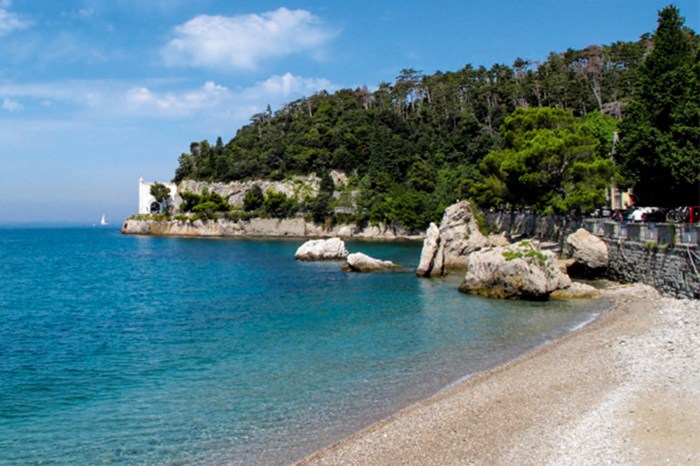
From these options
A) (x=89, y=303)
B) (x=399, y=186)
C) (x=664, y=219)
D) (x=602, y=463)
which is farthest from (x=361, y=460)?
(x=399, y=186)

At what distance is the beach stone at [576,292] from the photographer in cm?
2828

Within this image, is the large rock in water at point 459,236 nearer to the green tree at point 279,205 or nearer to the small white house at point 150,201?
the green tree at point 279,205

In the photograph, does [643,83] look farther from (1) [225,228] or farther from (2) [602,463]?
(1) [225,228]

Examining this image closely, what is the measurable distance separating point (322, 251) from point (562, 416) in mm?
45444

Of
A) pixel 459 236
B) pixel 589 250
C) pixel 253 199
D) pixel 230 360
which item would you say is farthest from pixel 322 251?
pixel 253 199

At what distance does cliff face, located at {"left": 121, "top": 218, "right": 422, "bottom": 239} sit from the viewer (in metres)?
98.0

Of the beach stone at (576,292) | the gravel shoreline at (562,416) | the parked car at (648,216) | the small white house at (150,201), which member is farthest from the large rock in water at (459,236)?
the small white house at (150,201)

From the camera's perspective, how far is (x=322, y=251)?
56.3m

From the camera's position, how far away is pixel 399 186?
9669 centimetres

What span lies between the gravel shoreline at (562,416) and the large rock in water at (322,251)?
3943 centimetres

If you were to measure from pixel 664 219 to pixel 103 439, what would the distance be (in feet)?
113

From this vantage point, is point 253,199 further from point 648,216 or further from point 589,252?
point 648,216

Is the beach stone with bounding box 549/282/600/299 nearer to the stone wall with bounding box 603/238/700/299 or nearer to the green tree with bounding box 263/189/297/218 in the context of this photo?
the stone wall with bounding box 603/238/700/299

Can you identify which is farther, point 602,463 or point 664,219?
point 664,219
